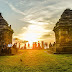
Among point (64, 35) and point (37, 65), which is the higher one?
point (64, 35)

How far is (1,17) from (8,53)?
10123 millimetres

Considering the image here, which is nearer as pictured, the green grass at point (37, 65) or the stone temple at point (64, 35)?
the green grass at point (37, 65)

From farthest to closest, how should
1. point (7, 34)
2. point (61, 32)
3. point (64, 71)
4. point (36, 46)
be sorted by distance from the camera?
point (36, 46)
point (7, 34)
point (61, 32)
point (64, 71)

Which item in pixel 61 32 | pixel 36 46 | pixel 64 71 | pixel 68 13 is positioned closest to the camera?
pixel 64 71

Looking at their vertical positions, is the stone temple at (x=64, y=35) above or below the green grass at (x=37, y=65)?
above

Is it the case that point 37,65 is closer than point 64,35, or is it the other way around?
point 37,65

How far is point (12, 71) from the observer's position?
194 inches

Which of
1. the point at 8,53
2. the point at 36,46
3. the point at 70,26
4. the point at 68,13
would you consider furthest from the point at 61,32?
the point at 36,46

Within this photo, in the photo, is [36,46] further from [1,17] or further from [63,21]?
[63,21]

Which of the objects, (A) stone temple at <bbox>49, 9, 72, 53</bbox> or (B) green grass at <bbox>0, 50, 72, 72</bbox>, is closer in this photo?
(B) green grass at <bbox>0, 50, 72, 72</bbox>

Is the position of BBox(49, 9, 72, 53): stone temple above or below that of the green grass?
above

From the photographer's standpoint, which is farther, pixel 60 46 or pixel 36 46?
pixel 36 46

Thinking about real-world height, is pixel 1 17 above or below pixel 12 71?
above

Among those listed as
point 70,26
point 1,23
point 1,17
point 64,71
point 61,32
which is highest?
point 1,17
